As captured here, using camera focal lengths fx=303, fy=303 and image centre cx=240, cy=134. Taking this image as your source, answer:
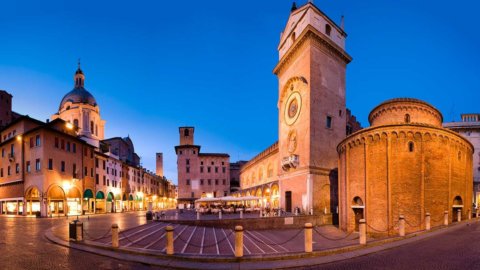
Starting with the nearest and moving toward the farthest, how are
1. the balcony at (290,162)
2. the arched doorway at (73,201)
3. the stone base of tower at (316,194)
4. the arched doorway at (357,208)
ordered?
the arched doorway at (357,208) → the stone base of tower at (316,194) → the balcony at (290,162) → the arched doorway at (73,201)

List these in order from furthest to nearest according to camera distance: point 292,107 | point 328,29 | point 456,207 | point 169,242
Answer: point 292,107
point 328,29
point 456,207
point 169,242

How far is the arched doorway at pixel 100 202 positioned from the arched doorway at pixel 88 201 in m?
1.59

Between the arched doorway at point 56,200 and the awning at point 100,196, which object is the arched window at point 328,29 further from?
the awning at point 100,196

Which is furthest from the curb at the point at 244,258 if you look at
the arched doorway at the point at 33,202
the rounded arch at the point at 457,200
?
the arched doorway at the point at 33,202

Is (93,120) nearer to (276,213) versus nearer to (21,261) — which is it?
(276,213)

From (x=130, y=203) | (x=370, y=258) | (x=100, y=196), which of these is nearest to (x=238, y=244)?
(x=370, y=258)

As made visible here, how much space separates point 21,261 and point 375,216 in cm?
2468

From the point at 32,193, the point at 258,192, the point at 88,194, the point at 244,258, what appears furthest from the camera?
the point at 258,192

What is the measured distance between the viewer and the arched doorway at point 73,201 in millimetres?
43256

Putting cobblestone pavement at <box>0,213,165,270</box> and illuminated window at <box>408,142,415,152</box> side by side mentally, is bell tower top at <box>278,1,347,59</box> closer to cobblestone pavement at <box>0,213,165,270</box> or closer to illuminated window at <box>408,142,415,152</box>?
illuminated window at <box>408,142,415,152</box>

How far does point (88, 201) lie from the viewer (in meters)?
49.3

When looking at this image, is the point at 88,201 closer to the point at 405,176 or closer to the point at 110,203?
the point at 110,203

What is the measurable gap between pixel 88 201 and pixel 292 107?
3601cm

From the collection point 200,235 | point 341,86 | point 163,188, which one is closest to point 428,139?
point 341,86
